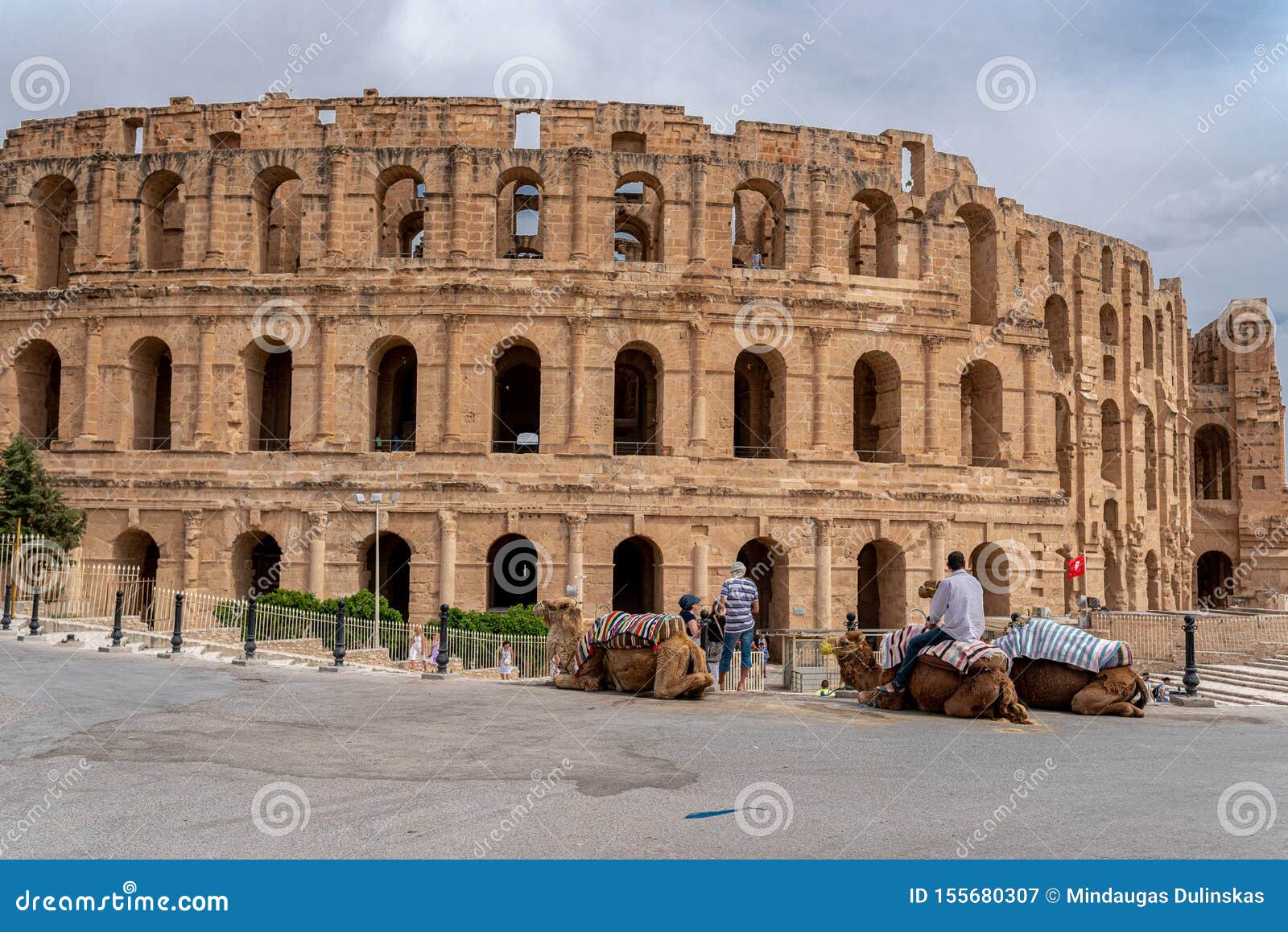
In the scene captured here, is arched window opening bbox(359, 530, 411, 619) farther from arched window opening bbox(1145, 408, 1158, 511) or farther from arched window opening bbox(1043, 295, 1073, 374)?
arched window opening bbox(1145, 408, 1158, 511)

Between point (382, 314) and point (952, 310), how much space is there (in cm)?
1710

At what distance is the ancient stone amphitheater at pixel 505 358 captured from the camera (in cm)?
2692

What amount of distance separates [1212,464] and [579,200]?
1565 inches

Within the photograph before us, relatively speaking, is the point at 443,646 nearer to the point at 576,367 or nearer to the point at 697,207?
the point at 576,367

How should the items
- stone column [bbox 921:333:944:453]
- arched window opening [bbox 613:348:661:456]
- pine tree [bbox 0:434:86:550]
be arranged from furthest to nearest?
arched window opening [bbox 613:348:661:456]
stone column [bbox 921:333:944:453]
pine tree [bbox 0:434:86:550]

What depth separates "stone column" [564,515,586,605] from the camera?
26.4 m

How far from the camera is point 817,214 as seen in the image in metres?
29.0

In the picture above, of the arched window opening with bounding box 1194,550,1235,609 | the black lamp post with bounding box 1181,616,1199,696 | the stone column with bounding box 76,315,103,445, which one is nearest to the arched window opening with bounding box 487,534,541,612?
the stone column with bounding box 76,315,103,445

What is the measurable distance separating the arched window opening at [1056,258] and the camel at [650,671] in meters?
Result: 30.5

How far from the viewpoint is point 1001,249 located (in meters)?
32.2

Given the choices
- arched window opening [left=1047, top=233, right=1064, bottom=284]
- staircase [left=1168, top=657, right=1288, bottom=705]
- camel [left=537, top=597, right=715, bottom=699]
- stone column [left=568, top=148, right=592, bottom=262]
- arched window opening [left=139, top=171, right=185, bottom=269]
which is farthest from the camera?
arched window opening [left=1047, top=233, right=1064, bottom=284]

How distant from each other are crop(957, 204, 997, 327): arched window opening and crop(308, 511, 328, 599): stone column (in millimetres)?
21684

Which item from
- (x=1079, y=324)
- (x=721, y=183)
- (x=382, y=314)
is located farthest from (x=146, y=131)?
(x=1079, y=324)

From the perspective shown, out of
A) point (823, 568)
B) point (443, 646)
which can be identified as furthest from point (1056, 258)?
point (443, 646)
